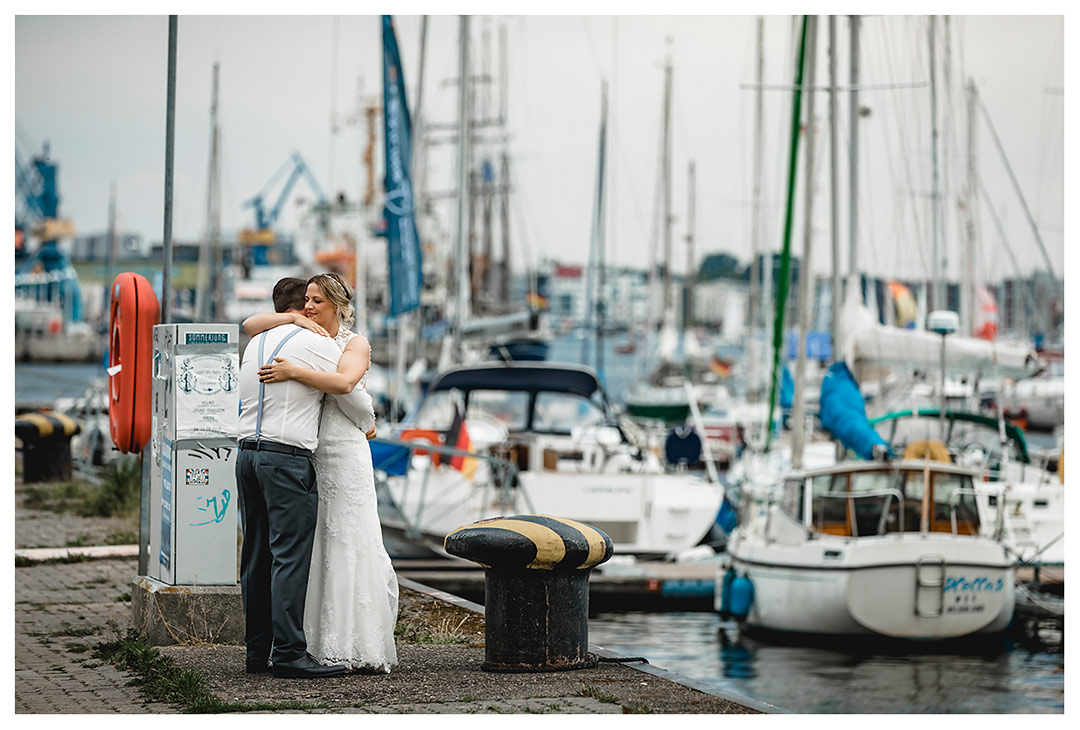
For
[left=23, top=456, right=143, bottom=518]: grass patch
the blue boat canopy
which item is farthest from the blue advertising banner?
[left=23, top=456, right=143, bottom=518]: grass patch

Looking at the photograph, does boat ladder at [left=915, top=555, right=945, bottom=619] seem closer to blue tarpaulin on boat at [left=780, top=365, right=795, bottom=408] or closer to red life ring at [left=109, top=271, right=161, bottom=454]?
red life ring at [left=109, top=271, right=161, bottom=454]

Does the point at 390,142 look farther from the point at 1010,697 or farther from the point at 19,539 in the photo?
the point at 1010,697

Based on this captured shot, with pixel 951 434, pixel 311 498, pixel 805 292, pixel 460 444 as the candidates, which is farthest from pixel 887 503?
pixel 311 498

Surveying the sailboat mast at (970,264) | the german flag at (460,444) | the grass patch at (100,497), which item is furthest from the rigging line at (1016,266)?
the grass patch at (100,497)

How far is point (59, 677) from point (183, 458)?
1.19 meters

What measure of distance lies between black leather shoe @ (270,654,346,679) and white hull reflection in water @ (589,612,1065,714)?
675 centimetres

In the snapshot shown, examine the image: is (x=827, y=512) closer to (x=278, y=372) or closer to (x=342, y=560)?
(x=342, y=560)

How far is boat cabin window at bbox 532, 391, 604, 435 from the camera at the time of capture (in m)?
20.0

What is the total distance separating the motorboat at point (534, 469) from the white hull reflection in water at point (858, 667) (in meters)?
1.53

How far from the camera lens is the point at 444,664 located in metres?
6.87

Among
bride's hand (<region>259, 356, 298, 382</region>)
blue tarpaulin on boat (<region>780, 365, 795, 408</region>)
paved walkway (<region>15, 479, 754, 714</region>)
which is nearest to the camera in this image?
paved walkway (<region>15, 479, 754, 714</region>)

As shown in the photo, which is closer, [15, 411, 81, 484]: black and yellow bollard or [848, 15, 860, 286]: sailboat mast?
[15, 411, 81, 484]: black and yellow bollard

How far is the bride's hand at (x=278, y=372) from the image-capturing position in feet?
20.1
